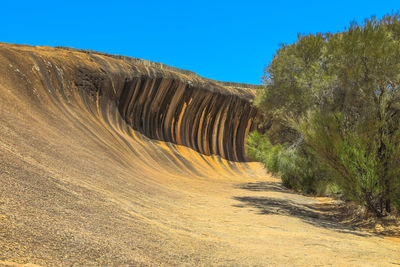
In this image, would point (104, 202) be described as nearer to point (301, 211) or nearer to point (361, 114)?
point (301, 211)

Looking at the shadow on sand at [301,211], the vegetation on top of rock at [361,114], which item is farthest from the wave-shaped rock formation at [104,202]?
the vegetation on top of rock at [361,114]

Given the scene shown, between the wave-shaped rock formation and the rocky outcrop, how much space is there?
143 millimetres

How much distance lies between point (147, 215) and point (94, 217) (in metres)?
1.85

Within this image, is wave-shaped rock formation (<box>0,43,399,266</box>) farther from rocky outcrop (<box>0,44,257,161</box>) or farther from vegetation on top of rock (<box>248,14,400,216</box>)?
vegetation on top of rock (<box>248,14,400,216</box>)

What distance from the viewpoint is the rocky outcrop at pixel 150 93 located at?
60.6 feet

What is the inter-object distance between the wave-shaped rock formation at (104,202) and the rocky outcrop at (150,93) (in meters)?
0.14

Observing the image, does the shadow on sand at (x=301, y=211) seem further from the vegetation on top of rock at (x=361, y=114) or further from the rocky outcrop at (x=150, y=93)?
the rocky outcrop at (x=150, y=93)

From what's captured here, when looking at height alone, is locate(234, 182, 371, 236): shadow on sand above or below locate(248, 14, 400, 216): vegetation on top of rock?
below

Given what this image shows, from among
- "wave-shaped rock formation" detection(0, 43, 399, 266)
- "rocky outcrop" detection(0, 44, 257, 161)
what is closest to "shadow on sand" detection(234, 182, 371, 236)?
"wave-shaped rock formation" detection(0, 43, 399, 266)

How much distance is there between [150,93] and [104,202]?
68.7 feet

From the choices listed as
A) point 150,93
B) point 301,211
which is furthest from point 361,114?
point 150,93

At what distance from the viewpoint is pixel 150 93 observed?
27.4 m

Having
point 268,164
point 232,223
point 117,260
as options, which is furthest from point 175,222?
point 268,164

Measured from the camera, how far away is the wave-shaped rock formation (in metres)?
4.39
